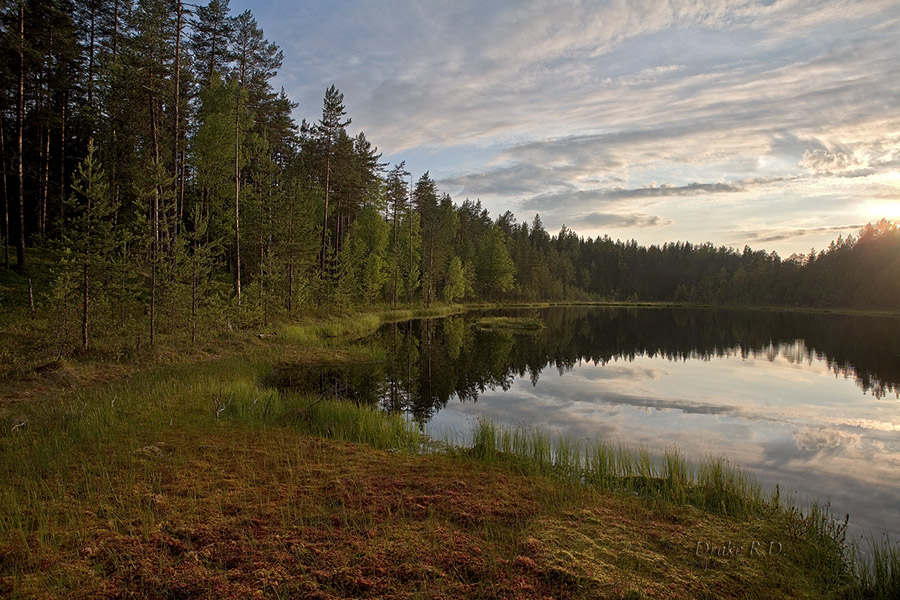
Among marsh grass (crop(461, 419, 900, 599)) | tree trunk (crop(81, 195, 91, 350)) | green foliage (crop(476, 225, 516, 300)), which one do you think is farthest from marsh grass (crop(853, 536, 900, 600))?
green foliage (crop(476, 225, 516, 300))

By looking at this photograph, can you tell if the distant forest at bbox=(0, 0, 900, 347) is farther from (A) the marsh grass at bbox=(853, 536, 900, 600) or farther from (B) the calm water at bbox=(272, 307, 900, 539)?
(A) the marsh grass at bbox=(853, 536, 900, 600)

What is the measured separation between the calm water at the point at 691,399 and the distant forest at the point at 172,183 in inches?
274

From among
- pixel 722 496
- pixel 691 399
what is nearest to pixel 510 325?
pixel 691 399

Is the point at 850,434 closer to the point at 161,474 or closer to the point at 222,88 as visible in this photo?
the point at 161,474

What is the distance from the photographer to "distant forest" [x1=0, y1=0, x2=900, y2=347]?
56.0ft

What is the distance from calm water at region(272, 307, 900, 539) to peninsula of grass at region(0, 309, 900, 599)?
246cm

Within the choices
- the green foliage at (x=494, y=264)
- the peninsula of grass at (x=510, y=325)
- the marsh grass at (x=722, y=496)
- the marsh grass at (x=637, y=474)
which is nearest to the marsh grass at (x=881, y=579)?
the marsh grass at (x=722, y=496)

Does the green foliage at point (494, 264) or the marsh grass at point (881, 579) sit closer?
the marsh grass at point (881, 579)

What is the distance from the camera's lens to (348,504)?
645 cm

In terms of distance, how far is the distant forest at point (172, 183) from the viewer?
1708 cm

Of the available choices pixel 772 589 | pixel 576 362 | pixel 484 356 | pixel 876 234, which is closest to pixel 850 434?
pixel 772 589

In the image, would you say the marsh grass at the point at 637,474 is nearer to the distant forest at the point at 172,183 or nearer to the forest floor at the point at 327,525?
the forest floor at the point at 327,525

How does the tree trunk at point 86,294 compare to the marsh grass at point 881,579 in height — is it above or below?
above

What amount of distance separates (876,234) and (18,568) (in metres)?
144
